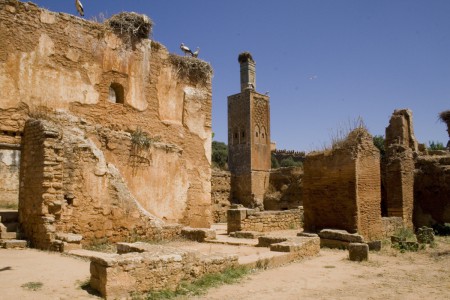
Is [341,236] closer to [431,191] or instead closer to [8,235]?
[8,235]

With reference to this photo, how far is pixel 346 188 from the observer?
1066 cm

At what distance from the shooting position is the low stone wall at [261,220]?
12438 mm

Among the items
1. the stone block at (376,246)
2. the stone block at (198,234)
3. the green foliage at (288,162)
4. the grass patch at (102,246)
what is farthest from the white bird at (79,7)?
the green foliage at (288,162)

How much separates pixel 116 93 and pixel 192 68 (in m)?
2.94

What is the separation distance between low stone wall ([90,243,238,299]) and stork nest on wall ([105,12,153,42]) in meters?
7.31

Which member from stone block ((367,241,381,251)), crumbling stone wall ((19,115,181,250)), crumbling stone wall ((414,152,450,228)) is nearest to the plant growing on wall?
crumbling stone wall ((19,115,181,250))

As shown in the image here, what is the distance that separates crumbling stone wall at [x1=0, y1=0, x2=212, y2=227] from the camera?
9.14 meters

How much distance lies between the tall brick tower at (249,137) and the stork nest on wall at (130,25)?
16.9m

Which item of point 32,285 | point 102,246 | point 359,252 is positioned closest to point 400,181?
point 359,252

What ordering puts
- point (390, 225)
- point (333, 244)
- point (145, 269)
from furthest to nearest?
1. point (390, 225)
2. point (333, 244)
3. point (145, 269)

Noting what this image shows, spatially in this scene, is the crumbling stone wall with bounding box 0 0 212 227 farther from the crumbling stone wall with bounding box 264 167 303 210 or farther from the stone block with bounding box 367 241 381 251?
the crumbling stone wall with bounding box 264 167 303 210

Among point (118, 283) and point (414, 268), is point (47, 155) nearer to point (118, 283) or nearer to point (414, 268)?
point (118, 283)

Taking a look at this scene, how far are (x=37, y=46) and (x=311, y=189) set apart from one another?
8.23m

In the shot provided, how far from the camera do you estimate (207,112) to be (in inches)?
527
